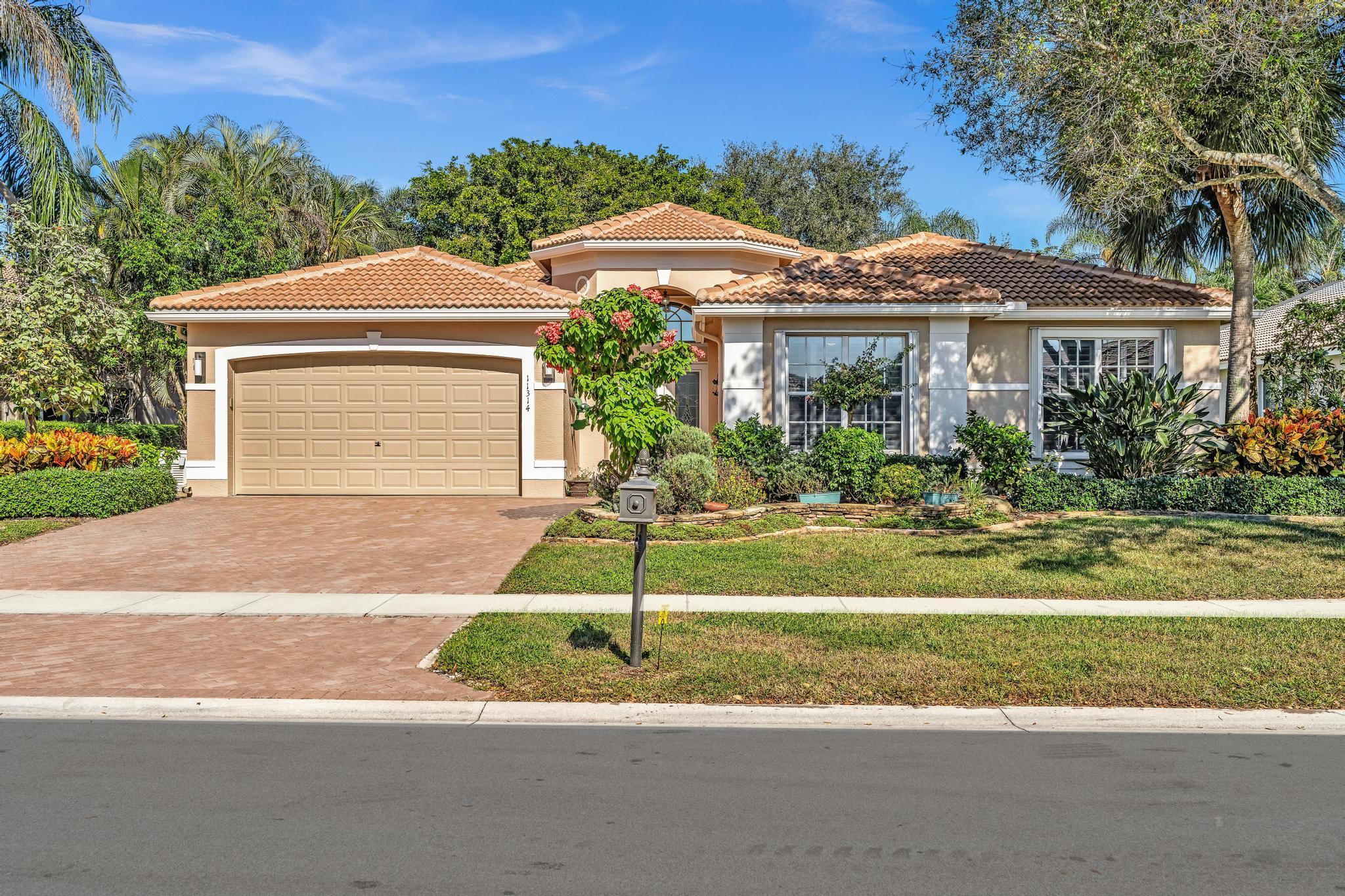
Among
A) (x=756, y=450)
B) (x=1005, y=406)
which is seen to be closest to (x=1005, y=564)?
(x=756, y=450)

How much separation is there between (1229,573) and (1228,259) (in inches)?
458

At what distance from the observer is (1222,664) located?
7.63m

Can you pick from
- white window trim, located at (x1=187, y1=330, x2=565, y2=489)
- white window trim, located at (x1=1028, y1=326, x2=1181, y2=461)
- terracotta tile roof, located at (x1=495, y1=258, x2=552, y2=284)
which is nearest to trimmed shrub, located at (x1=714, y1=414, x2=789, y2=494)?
white window trim, located at (x1=187, y1=330, x2=565, y2=489)

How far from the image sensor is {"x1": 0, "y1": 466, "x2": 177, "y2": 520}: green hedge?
15539mm

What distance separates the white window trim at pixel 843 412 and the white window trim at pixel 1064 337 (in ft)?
7.60

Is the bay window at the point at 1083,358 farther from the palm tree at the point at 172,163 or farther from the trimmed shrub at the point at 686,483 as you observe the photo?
the palm tree at the point at 172,163

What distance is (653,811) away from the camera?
4.98 metres

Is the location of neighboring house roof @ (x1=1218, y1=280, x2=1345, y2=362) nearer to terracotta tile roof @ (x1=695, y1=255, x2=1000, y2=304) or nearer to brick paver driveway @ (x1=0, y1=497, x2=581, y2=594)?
terracotta tile roof @ (x1=695, y1=255, x2=1000, y2=304)

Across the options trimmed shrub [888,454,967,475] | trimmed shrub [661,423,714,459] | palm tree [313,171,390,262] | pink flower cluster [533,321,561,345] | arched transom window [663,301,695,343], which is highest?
palm tree [313,171,390,262]

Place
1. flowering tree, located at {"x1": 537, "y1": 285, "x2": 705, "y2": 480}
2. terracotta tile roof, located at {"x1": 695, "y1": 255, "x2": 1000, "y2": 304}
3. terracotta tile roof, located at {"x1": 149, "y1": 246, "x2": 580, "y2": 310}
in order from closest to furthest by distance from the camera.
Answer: flowering tree, located at {"x1": 537, "y1": 285, "x2": 705, "y2": 480}, terracotta tile roof, located at {"x1": 695, "y1": 255, "x2": 1000, "y2": 304}, terracotta tile roof, located at {"x1": 149, "y1": 246, "x2": 580, "y2": 310}

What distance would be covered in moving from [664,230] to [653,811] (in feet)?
55.6

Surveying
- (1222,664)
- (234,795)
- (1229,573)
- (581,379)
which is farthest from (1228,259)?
(234,795)

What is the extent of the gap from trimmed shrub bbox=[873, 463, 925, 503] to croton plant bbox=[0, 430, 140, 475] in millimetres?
12670

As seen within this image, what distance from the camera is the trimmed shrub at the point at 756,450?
52.6 feet
